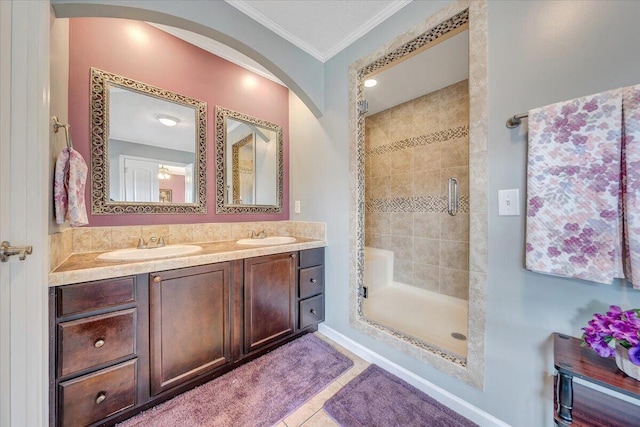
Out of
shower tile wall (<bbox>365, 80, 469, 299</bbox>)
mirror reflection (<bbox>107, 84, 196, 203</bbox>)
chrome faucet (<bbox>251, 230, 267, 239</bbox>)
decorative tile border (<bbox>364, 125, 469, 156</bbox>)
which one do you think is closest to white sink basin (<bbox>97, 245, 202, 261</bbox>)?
mirror reflection (<bbox>107, 84, 196, 203</bbox>)

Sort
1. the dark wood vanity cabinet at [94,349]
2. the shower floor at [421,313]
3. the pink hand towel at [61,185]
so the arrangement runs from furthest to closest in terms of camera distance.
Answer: the shower floor at [421,313], the pink hand towel at [61,185], the dark wood vanity cabinet at [94,349]

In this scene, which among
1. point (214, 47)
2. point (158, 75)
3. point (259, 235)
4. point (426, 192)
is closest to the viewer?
point (158, 75)

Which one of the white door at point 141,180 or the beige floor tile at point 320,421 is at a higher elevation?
the white door at point 141,180

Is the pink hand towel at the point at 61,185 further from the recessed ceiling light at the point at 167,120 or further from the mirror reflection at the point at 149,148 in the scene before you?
the recessed ceiling light at the point at 167,120

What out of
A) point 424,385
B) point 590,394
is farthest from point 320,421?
point 590,394

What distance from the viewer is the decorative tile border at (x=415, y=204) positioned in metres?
2.58

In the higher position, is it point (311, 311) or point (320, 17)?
point (320, 17)

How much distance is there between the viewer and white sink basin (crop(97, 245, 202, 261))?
4.66 ft

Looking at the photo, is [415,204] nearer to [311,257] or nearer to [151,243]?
[311,257]

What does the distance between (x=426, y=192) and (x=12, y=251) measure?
3.22m

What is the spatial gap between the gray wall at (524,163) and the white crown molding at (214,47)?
4.91ft

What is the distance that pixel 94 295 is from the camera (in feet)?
3.67

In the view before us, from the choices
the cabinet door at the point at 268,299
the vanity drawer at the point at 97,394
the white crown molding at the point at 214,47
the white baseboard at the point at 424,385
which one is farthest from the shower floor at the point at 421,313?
the white crown molding at the point at 214,47

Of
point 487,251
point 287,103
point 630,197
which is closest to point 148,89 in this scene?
point 287,103
